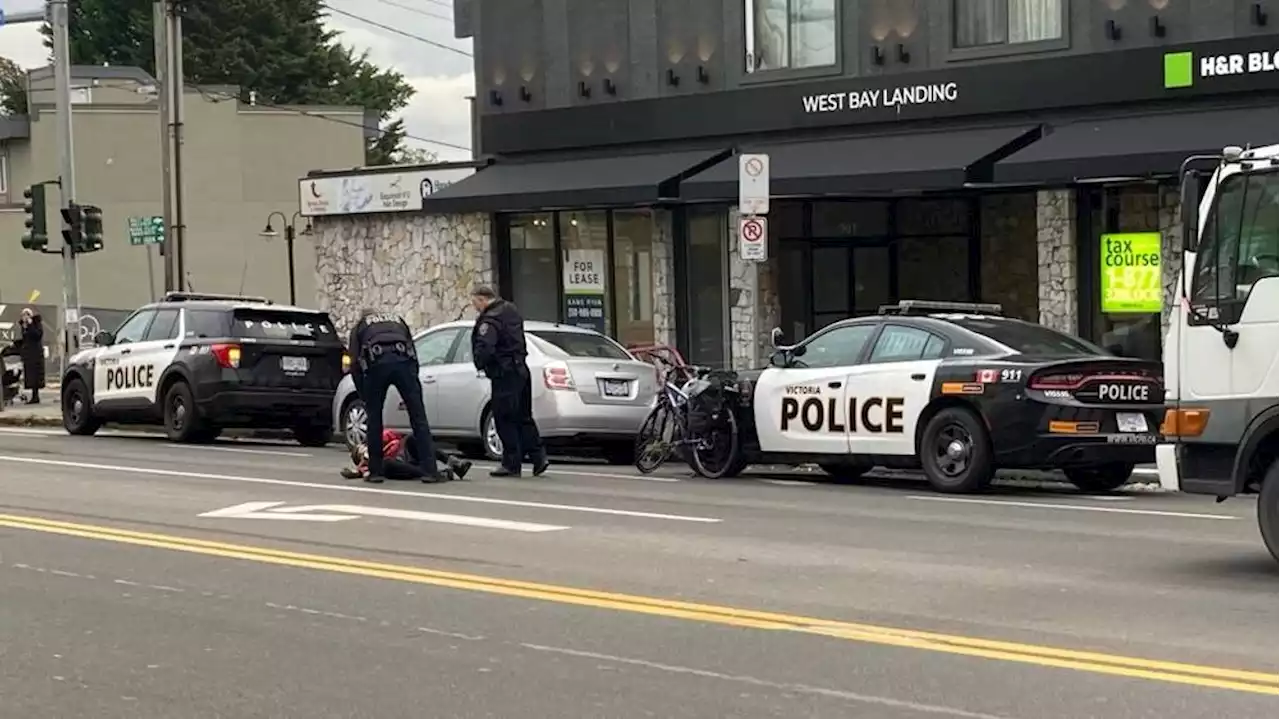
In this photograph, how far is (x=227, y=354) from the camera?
20.5m

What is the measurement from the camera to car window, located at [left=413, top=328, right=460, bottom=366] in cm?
1845

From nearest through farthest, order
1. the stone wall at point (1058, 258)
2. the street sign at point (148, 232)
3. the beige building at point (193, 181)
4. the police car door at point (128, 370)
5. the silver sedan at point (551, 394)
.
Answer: the silver sedan at point (551, 394) < the stone wall at point (1058, 258) < the police car door at point (128, 370) < the street sign at point (148, 232) < the beige building at point (193, 181)

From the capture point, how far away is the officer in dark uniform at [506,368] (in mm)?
15477

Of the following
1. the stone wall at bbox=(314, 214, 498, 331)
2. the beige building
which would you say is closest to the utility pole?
the stone wall at bbox=(314, 214, 498, 331)

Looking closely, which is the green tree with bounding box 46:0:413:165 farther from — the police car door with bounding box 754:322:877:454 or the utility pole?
the police car door with bounding box 754:322:877:454

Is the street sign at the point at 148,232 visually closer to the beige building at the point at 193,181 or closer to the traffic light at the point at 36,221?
the traffic light at the point at 36,221

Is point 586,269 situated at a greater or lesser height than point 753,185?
lesser

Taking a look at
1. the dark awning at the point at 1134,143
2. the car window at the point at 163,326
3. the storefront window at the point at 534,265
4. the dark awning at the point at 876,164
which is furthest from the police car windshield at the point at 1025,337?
the storefront window at the point at 534,265

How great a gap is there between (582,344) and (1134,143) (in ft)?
20.1

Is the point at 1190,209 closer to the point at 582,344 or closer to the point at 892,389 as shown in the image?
the point at 892,389

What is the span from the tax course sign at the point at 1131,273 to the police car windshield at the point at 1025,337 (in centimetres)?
Answer: 528

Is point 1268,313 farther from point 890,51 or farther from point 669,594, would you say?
point 890,51

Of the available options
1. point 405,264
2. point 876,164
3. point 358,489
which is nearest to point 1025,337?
point 358,489

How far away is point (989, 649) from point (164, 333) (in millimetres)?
15715
